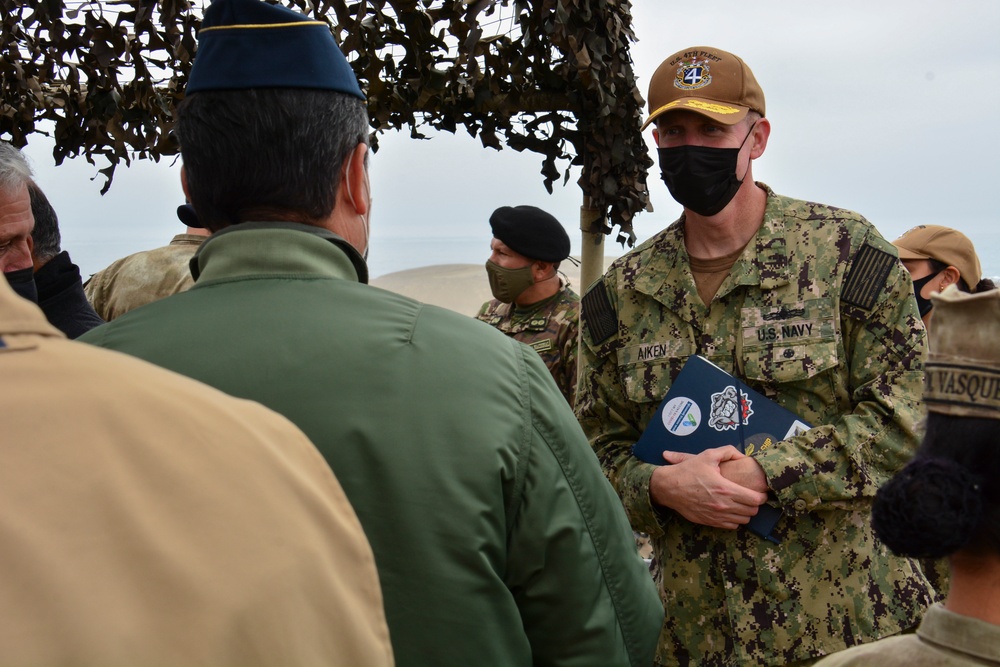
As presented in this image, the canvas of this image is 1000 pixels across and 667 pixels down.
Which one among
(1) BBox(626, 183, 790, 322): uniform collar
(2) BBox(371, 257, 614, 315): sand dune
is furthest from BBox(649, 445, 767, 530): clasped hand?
(2) BBox(371, 257, 614, 315): sand dune

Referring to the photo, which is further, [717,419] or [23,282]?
[23,282]

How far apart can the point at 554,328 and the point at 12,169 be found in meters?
2.72

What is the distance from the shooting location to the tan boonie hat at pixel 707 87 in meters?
2.82

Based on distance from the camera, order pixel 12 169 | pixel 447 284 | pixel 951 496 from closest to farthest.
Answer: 1. pixel 951 496
2. pixel 12 169
3. pixel 447 284

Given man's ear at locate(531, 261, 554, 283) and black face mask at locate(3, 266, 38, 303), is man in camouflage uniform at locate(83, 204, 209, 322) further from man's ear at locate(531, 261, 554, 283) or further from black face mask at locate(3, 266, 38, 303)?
man's ear at locate(531, 261, 554, 283)

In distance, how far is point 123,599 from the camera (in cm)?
67

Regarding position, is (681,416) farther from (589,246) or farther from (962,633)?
(589,246)

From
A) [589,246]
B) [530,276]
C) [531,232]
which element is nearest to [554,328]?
[530,276]

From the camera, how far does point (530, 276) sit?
17.5ft

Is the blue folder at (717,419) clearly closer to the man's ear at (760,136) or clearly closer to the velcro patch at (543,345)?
the man's ear at (760,136)

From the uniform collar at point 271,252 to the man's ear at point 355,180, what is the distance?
11cm

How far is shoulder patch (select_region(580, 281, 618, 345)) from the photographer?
3.01 m

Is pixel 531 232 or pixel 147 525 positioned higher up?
pixel 147 525

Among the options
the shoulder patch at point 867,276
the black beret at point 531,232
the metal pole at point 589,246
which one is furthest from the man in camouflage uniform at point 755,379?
the black beret at point 531,232
